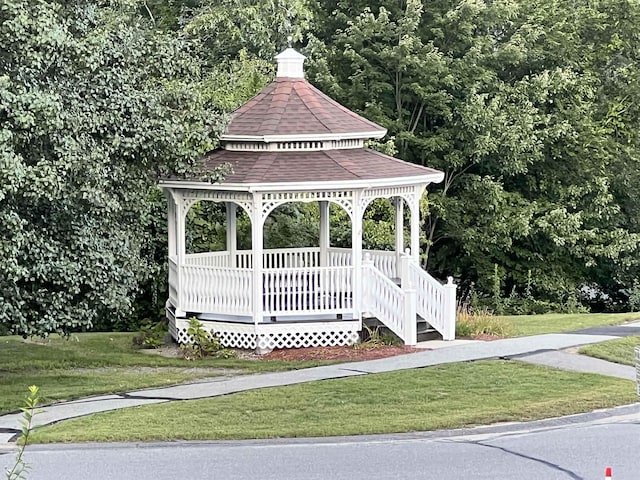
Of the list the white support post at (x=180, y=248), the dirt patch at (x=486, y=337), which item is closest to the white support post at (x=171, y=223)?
the white support post at (x=180, y=248)

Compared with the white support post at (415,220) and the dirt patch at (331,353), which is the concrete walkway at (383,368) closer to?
the dirt patch at (331,353)

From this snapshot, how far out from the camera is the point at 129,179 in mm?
16453

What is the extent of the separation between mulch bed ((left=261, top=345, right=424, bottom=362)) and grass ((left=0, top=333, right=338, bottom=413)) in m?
0.52

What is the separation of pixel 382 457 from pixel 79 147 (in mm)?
6195

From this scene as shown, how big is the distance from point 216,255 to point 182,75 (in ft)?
16.7

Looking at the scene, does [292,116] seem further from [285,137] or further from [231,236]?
[231,236]

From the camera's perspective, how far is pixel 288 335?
61.3ft

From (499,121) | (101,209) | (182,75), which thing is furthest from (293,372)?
(499,121)

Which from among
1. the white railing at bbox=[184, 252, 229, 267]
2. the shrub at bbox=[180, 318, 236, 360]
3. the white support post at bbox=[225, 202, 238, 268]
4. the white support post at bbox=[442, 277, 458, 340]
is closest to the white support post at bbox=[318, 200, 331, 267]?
the white support post at bbox=[225, 202, 238, 268]

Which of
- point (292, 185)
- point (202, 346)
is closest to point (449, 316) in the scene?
point (292, 185)

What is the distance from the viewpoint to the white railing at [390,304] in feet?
61.1

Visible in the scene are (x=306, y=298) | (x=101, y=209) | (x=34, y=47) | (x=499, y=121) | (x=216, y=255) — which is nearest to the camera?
(x=34, y=47)

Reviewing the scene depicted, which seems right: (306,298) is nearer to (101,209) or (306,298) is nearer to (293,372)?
(293,372)

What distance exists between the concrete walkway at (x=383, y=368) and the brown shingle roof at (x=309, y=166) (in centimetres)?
309
